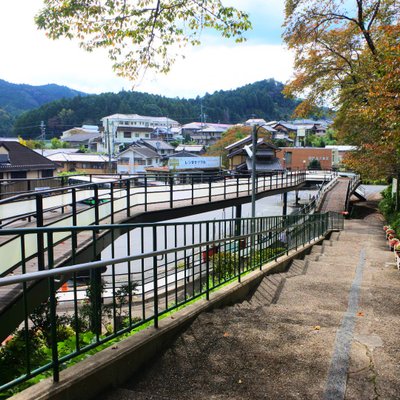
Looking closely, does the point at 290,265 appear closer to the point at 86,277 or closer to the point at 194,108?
the point at 86,277

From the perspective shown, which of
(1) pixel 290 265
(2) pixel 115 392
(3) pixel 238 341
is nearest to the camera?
(2) pixel 115 392

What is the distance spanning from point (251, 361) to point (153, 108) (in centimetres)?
11606

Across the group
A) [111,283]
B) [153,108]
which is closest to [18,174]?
[111,283]

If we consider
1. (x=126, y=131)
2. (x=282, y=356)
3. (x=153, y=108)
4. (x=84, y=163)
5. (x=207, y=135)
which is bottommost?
(x=84, y=163)

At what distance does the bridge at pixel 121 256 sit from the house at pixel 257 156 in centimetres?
3329

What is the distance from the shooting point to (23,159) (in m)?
28.7

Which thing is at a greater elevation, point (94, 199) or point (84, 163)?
point (94, 199)

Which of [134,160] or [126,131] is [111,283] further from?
[126,131]

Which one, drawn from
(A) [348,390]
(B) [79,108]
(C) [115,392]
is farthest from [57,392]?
(B) [79,108]

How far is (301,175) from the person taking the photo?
97.7 ft

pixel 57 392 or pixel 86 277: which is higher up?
pixel 86 277

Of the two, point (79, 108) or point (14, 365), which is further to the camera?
point (79, 108)

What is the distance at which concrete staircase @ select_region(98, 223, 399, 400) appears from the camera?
9.28ft

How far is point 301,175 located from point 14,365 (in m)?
27.8
